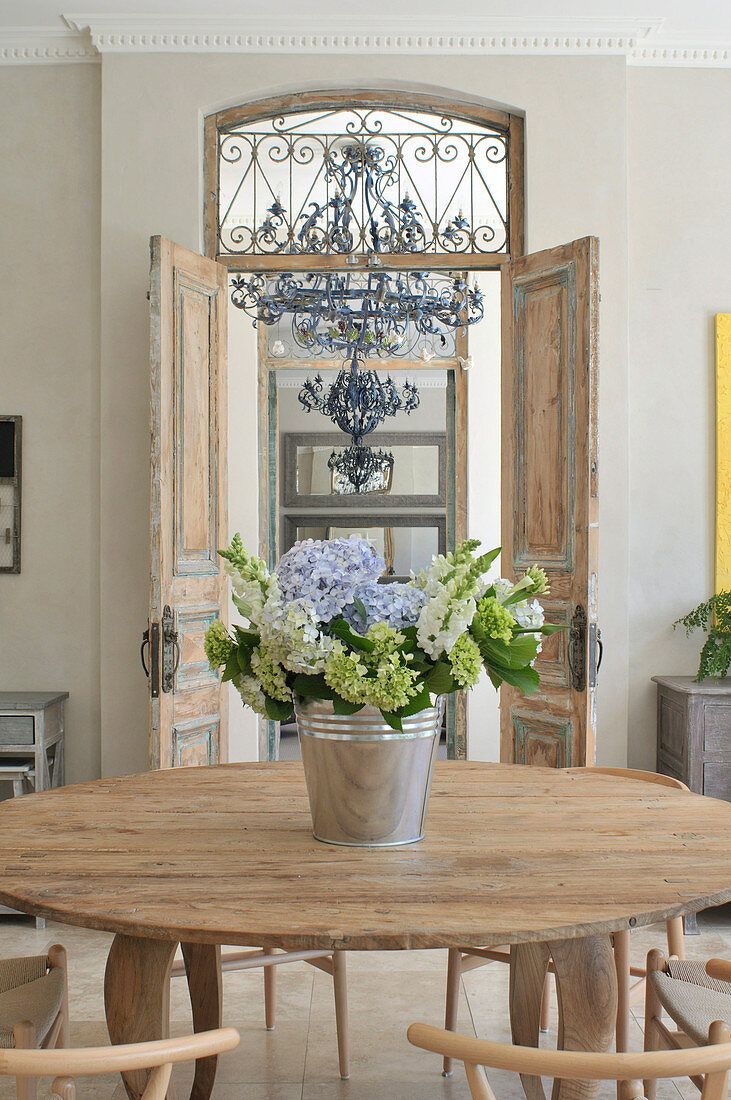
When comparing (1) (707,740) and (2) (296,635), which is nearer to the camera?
(2) (296,635)

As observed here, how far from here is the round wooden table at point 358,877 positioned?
141 centimetres

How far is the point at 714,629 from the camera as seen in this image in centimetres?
394

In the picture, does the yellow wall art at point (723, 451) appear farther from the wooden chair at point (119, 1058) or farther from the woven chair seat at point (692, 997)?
the wooden chair at point (119, 1058)

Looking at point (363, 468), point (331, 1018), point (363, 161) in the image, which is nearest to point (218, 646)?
point (331, 1018)

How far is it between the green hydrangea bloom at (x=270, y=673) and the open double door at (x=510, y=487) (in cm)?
188

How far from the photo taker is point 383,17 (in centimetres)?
394

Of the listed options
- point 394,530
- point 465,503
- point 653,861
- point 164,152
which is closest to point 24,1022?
point 653,861

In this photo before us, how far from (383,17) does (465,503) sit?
3148mm

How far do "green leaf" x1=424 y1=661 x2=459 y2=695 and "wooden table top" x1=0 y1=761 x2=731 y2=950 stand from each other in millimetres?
304

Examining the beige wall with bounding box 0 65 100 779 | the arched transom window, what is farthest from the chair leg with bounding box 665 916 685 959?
the arched transom window

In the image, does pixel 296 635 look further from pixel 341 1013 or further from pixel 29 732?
pixel 29 732

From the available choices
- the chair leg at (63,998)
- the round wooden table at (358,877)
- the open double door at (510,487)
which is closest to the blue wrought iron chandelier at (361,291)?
the open double door at (510,487)

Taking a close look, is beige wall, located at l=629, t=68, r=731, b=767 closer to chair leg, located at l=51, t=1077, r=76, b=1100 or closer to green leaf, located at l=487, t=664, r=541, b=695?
green leaf, located at l=487, t=664, r=541, b=695

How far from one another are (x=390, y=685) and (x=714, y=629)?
106 inches
